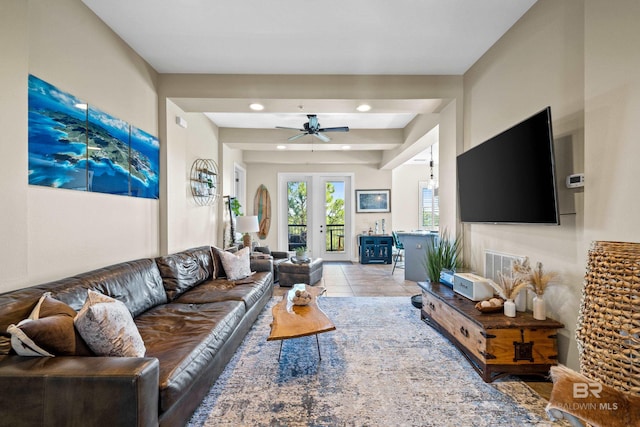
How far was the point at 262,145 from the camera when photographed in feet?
18.5

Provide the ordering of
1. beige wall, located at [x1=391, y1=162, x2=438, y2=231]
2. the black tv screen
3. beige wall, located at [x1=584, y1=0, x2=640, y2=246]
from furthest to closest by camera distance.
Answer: beige wall, located at [x1=391, y1=162, x2=438, y2=231]
the black tv screen
beige wall, located at [x1=584, y1=0, x2=640, y2=246]

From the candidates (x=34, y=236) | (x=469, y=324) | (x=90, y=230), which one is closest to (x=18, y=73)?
(x=34, y=236)

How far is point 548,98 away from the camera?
7.01 feet

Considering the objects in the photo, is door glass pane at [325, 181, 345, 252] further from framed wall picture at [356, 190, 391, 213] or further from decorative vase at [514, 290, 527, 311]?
decorative vase at [514, 290, 527, 311]

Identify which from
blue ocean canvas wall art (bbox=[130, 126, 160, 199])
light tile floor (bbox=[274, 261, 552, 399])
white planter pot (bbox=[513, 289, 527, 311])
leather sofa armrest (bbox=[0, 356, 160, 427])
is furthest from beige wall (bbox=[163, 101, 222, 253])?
white planter pot (bbox=[513, 289, 527, 311])

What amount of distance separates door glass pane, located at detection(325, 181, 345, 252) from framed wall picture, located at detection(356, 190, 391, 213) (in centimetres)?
47

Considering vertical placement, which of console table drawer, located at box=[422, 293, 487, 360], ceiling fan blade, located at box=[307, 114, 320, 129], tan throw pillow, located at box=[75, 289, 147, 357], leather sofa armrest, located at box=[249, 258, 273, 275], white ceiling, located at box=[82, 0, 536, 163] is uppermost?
white ceiling, located at box=[82, 0, 536, 163]

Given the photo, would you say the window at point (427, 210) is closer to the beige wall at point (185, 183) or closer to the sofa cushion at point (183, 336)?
the beige wall at point (185, 183)

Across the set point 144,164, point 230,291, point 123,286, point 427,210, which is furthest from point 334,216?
point 123,286

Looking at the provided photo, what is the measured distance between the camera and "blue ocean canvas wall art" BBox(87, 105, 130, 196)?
2258mm

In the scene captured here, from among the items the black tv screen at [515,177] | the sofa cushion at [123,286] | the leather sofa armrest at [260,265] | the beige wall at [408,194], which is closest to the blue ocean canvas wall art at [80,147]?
the sofa cushion at [123,286]

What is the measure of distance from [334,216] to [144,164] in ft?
16.3

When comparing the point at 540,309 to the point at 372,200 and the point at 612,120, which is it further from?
the point at 372,200

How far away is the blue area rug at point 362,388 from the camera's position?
1673 millimetres
